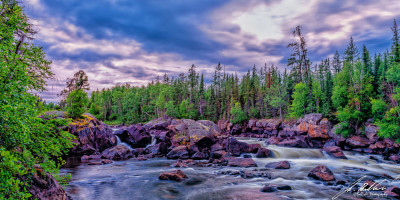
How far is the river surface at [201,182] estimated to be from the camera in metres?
12.6

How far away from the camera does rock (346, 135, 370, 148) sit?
3020 cm

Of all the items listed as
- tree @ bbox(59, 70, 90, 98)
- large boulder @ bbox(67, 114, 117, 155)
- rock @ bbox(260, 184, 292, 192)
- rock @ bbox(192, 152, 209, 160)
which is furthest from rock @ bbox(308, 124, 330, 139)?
tree @ bbox(59, 70, 90, 98)

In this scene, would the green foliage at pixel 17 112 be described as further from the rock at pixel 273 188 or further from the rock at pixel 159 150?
the rock at pixel 159 150

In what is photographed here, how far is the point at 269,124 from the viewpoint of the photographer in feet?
179

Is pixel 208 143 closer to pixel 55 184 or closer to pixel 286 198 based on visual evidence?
pixel 286 198

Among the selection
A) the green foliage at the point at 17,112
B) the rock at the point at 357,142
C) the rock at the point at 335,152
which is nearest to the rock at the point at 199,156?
the rock at the point at 335,152

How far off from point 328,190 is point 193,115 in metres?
61.3

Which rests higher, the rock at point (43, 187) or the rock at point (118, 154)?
the rock at point (43, 187)

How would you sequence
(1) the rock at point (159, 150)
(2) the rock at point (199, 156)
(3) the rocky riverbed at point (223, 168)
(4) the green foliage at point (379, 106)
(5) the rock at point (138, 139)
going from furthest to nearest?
1. (5) the rock at point (138, 139)
2. (4) the green foliage at point (379, 106)
3. (1) the rock at point (159, 150)
4. (2) the rock at point (199, 156)
5. (3) the rocky riverbed at point (223, 168)

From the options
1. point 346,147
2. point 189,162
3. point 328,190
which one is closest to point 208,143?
point 189,162

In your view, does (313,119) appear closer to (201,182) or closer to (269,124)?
(269,124)

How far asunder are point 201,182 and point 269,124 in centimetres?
4313

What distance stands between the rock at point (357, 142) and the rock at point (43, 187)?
36873 mm

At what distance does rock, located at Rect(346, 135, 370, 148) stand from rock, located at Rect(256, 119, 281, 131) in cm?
2038
